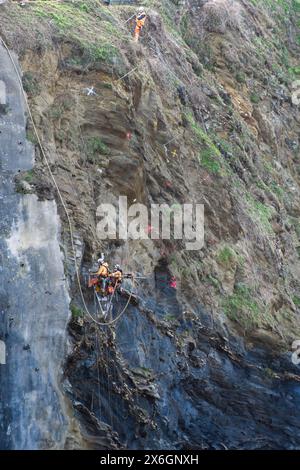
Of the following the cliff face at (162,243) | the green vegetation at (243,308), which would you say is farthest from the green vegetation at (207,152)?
the green vegetation at (243,308)

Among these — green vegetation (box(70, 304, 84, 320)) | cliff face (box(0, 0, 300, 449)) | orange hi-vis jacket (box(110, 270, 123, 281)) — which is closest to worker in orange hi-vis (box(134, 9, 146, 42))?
cliff face (box(0, 0, 300, 449))

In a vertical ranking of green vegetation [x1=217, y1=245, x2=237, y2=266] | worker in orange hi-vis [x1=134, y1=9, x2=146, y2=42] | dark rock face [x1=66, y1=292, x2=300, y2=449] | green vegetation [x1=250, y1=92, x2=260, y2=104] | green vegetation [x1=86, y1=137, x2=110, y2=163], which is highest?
worker in orange hi-vis [x1=134, y1=9, x2=146, y2=42]

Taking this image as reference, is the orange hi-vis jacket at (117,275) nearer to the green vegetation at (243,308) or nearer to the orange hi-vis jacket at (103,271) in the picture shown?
the orange hi-vis jacket at (103,271)

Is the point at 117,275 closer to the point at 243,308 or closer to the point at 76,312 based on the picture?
the point at 76,312

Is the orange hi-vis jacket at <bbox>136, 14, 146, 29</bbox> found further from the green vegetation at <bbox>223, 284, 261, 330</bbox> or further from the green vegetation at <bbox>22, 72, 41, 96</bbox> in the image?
the green vegetation at <bbox>223, 284, 261, 330</bbox>

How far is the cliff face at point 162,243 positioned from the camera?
15297mm

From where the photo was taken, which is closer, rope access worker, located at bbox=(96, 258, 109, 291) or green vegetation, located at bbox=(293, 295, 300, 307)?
rope access worker, located at bbox=(96, 258, 109, 291)

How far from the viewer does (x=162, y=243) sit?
61.1 ft

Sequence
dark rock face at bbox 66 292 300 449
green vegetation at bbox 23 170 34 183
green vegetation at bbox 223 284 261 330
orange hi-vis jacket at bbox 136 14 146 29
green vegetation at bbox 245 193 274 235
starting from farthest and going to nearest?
green vegetation at bbox 245 193 274 235 < orange hi-vis jacket at bbox 136 14 146 29 < green vegetation at bbox 223 284 261 330 < green vegetation at bbox 23 170 34 183 < dark rock face at bbox 66 292 300 449

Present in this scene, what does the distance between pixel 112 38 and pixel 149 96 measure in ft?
6.12

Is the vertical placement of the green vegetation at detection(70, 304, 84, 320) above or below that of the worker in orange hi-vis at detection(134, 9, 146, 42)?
below

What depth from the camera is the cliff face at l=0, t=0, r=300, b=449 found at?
1530 centimetres

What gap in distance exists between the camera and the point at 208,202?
20.9 metres
